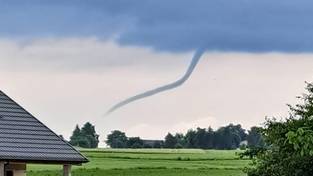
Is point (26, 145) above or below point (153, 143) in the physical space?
below

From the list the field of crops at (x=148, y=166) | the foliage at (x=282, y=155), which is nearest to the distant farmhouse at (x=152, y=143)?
the field of crops at (x=148, y=166)

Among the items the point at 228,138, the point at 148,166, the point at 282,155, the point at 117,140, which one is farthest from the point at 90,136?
the point at 282,155

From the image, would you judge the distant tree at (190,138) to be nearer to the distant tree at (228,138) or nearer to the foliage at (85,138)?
the distant tree at (228,138)

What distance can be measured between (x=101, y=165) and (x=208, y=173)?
30.8 ft

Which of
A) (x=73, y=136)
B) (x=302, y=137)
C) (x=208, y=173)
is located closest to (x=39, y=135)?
(x=302, y=137)

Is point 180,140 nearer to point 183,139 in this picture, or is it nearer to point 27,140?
point 183,139

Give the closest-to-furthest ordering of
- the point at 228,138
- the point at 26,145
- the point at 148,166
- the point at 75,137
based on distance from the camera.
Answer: the point at 26,145 → the point at 148,166 → the point at 75,137 → the point at 228,138

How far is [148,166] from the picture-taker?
61.0 metres

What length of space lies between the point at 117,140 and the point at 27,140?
2801 inches

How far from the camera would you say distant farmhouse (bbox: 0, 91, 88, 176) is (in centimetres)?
2777

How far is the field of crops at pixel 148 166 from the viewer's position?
180ft

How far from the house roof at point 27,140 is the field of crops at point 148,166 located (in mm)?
18452

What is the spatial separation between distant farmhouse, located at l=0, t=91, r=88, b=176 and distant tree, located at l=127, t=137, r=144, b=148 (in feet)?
216

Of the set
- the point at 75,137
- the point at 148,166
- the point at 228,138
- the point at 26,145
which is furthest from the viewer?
the point at 228,138
